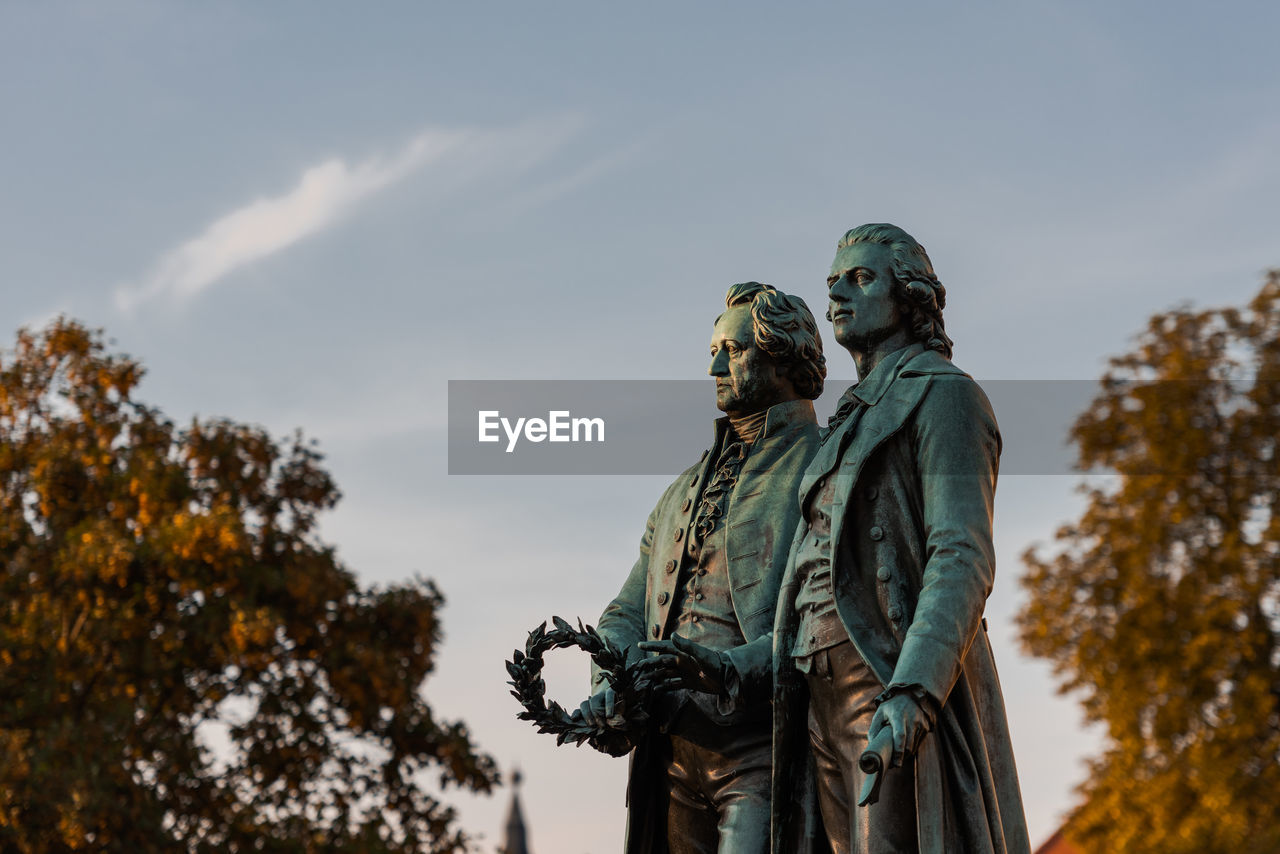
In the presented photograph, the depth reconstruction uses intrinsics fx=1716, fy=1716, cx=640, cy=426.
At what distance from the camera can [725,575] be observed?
5344mm

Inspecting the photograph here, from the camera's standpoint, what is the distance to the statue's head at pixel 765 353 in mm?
5602

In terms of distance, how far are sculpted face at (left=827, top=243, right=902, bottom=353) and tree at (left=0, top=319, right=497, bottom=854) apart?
1532 cm

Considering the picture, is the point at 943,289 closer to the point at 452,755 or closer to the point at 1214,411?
the point at 452,755

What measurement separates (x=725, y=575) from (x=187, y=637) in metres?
16.4

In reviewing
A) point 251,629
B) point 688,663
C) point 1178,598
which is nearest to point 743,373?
point 688,663

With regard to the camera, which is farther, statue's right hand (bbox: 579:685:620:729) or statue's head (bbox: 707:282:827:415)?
statue's head (bbox: 707:282:827:415)

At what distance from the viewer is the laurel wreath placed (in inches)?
198

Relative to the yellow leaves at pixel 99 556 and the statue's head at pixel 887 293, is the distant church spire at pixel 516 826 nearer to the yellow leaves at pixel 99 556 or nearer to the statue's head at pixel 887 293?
the yellow leaves at pixel 99 556

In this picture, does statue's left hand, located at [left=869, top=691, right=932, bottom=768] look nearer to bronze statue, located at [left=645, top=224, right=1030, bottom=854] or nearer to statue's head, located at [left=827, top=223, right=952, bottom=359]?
bronze statue, located at [left=645, top=224, right=1030, bottom=854]

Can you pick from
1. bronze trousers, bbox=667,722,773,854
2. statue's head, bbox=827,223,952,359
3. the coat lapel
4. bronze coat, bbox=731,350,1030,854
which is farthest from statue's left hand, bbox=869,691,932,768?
statue's head, bbox=827,223,952,359

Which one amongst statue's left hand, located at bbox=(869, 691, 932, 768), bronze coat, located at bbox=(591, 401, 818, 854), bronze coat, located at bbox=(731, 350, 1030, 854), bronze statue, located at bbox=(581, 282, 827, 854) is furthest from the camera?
bronze coat, located at bbox=(591, 401, 818, 854)

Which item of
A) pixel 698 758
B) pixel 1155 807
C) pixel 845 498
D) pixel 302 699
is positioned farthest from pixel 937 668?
pixel 1155 807

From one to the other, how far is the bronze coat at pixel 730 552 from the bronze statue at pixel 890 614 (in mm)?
283

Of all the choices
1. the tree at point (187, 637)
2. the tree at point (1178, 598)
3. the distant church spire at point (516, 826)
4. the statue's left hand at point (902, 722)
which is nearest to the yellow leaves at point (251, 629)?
the tree at point (187, 637)
